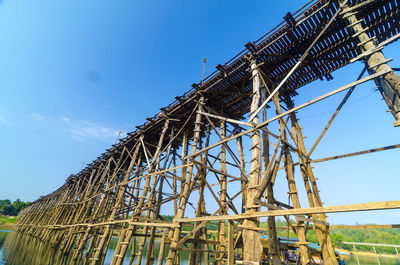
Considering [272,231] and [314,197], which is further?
[314,197]

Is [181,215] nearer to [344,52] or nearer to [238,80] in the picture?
[238,80]

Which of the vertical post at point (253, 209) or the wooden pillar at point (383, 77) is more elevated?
the wooden pillar at point (383, 77)

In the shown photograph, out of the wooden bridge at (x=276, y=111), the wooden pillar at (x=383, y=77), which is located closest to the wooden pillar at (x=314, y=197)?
the wooden bridge at (x=276, y=111)

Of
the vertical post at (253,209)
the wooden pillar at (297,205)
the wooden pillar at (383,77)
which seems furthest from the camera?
the wooden pillar at (297,205)

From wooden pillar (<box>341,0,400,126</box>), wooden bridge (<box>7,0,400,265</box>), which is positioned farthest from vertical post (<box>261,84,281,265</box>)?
wooden pillar (<box>341,0,400,126</box>)

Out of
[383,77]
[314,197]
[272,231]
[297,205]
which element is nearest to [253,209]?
[272,231]

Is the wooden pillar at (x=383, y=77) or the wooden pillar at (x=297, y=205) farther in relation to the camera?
the wooden pillar at (x=297, y=205)

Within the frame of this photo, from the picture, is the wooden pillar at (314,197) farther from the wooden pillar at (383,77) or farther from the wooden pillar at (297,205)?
the wooden pillar at (383,77)

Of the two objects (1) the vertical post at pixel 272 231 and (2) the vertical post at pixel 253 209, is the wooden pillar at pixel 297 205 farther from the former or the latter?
(2) the vertical post at pixel 253 209

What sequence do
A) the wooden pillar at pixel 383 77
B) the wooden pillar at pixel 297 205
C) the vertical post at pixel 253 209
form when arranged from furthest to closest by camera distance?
the wooden pillar at pixel 297 205, the vertical post at pixel 253 209, the wooden pillar at pixel 383 77

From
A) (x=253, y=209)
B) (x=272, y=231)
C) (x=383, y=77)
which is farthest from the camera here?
(x=272, y=231)

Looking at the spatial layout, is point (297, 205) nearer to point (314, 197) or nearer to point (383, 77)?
point (314, 197)

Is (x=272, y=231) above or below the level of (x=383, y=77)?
below

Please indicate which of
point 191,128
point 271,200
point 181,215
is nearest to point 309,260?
point 271,200
